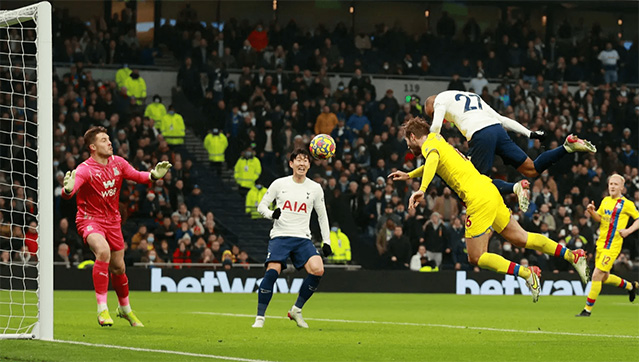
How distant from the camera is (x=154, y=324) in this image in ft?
42.7

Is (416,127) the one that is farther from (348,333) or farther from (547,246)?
(348,333)

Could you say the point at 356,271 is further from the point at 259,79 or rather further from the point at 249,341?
the point at 249,341

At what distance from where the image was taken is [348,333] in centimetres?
1192

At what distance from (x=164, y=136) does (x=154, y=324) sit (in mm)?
15408

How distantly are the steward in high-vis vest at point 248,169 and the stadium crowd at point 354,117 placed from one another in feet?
0.30

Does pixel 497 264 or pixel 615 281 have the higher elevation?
pixel 497 264

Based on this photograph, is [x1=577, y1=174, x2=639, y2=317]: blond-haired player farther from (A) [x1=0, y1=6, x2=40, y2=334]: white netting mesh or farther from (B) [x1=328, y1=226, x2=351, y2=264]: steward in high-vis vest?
(A) [x1=0, y1=6, x2=40, y2=334]: white netting mesh

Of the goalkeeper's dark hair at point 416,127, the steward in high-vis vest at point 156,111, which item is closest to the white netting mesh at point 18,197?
the steward in high-vis vest at point 156,111

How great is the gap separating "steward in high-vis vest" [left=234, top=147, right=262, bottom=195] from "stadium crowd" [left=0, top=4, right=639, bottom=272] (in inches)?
3.6

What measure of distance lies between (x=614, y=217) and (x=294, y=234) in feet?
22.3

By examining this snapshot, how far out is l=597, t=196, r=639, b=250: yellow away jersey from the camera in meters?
17.2

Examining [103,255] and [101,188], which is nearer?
[103,255]

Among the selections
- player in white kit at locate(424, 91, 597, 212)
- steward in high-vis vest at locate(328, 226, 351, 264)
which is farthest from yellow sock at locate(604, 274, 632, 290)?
steward in high-vis vest at locate(328, 226, 351, 264)

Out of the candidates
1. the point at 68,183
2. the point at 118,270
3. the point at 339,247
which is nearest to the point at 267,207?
the point at 118,270
